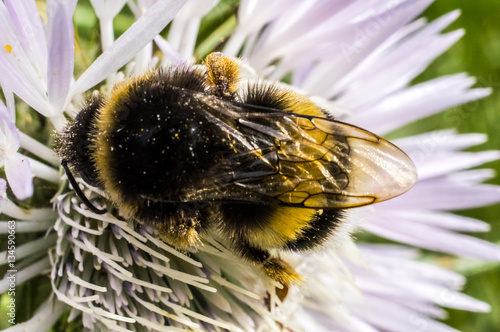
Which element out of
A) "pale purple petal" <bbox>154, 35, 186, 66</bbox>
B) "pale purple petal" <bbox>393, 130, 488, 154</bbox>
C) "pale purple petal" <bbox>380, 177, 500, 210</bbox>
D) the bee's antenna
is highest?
"pale purple petal" <bbox>393, 130, 488, 154</bbox>

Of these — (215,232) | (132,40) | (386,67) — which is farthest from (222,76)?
(386,67)

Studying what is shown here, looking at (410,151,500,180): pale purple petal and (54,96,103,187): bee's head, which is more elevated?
(410,151,500,180): pale purple petal

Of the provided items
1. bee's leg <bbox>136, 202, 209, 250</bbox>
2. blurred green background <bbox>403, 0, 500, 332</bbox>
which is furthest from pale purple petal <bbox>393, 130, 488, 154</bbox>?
bee's leg <bbox>136, 202, 209, 250</bbox>

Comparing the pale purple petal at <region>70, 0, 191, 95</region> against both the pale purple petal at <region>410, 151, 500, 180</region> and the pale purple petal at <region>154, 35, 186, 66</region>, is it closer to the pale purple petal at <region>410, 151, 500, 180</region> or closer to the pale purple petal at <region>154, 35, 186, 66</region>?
the pale purple petal at <region>154, 35, 186, 66</region>

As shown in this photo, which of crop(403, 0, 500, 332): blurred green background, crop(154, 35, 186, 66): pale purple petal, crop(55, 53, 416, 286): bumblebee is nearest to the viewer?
crop(55, 53, 416, 286): bumblebee

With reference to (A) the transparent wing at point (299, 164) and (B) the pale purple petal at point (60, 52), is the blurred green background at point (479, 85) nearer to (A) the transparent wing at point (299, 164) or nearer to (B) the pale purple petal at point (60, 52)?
(A) the transparent wing at point (299, 164)

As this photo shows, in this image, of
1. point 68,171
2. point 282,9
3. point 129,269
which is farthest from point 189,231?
point 282,9

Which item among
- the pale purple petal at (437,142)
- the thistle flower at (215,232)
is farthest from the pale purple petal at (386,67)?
the pale purple petal at (437,142)
